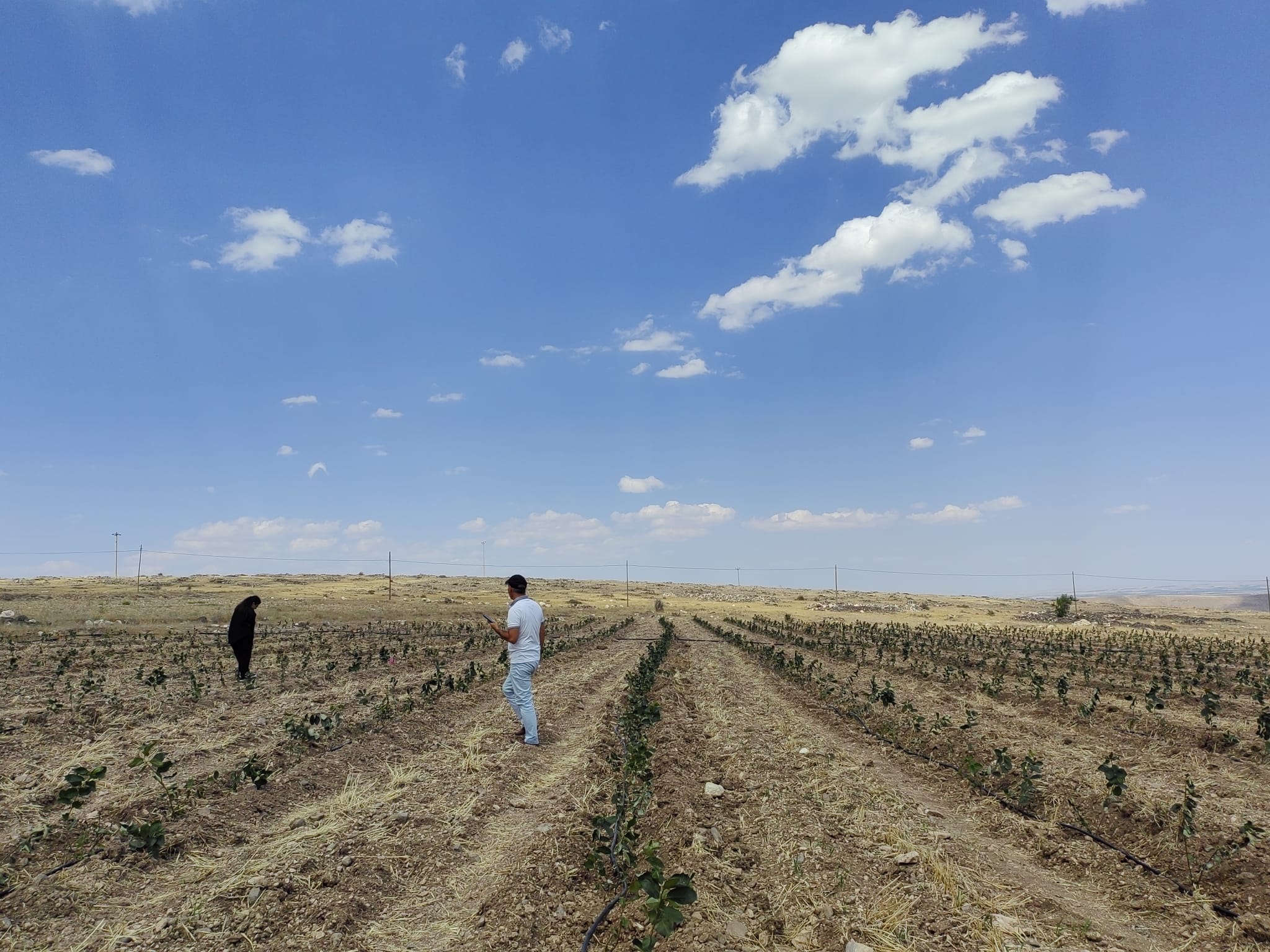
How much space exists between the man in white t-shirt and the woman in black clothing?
7.68 meters

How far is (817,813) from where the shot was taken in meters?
7.08

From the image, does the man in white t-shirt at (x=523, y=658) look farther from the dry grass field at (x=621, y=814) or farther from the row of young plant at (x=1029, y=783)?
the row of young plant at (x=1029, y=783)

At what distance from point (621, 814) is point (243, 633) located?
12.0 metres

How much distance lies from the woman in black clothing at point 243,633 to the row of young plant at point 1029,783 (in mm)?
11691

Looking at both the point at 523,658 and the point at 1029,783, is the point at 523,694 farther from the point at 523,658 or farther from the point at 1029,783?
the point at 1029,783

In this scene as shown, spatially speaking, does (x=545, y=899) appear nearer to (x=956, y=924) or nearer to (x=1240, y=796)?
(x=956, y=924)

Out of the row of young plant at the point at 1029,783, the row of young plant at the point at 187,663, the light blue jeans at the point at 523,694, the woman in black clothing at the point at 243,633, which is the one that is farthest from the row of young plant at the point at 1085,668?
the woman in black clothing at the point at 243,633

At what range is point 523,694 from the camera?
32.2 feet

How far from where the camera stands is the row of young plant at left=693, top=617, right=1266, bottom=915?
20.0ft

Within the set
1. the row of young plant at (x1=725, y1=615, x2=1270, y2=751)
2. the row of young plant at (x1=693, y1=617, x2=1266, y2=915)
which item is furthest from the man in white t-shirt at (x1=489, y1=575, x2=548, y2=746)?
the row of young plant at (x1=725, y1=615, x2=1270, y2=751)

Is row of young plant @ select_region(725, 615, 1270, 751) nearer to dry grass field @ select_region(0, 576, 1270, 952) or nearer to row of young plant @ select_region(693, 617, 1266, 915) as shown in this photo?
dry grass field @ select_region(0, 576, 1270, 952)

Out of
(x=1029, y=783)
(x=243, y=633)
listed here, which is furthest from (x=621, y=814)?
(x=243, y=633)

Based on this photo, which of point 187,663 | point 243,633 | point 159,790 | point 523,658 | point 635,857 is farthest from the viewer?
point 187,663

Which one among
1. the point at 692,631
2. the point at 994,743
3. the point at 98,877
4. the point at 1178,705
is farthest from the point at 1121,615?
the point at 98,877
